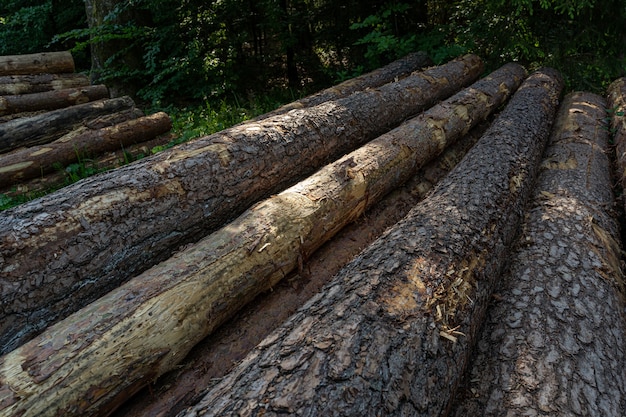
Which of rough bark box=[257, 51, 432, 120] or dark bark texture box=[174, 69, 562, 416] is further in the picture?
rough bark box=[257, 51, 432, 120]

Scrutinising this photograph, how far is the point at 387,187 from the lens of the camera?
128 inches

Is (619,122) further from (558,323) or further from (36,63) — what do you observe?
(36,63)

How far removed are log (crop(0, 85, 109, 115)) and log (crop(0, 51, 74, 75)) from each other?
3.88ft

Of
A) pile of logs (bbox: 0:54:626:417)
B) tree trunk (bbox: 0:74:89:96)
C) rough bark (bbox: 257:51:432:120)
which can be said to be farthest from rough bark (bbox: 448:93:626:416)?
tree trunk (bbox: 0:74:89:96)

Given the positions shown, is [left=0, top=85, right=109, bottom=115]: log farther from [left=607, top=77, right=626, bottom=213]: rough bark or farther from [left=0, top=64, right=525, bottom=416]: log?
[left=607, top=77, right=626, bottom=213]: rough bark

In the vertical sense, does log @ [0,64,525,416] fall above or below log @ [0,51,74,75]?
below

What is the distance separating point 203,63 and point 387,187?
5217mm

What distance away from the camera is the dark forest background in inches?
253

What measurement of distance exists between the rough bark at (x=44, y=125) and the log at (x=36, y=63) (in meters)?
2.42

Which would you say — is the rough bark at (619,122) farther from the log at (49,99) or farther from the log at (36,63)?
the log at (36,63)

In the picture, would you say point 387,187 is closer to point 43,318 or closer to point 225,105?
point 43,318

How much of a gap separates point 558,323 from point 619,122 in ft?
12.4

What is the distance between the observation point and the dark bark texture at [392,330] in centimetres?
135

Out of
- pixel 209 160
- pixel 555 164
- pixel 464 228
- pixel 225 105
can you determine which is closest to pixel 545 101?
pixel 555 164
